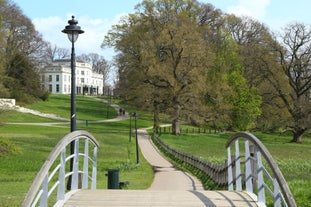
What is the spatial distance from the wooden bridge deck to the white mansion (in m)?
113

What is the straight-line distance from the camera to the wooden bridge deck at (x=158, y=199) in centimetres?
677

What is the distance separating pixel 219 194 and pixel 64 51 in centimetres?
14023

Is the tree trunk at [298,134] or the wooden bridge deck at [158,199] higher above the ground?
the wooden bridge deck at [158,199]

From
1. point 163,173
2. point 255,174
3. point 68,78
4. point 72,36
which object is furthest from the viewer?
point 68,78

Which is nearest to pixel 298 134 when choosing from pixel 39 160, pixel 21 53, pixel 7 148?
pixel 39 160

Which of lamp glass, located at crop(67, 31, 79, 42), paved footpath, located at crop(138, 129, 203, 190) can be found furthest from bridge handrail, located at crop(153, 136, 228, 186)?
lamp glass, located at crop(67, 31, 79, 42)

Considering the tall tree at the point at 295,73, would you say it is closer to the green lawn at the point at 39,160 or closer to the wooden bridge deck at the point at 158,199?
the green lawn at the point at 39,160

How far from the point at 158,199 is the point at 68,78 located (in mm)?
126826

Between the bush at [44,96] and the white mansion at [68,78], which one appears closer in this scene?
the bush at [44,96]

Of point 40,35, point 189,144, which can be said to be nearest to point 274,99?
point 189,144

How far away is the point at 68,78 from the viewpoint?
131 meters

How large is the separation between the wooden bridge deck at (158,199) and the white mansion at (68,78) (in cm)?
11329

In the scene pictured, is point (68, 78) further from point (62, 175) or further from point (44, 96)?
point (62, 175)

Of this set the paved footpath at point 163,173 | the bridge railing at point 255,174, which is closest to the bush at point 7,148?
the paved footpath at point 163,173
